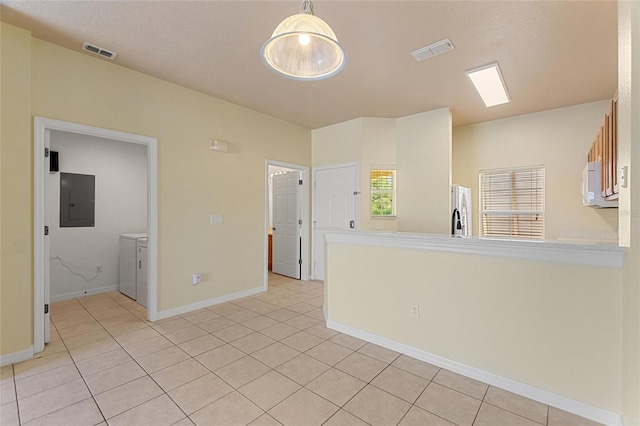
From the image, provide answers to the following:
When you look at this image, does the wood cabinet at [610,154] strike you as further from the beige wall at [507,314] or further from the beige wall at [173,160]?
the beige wall at [173,160]

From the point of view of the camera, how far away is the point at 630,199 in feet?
4.67

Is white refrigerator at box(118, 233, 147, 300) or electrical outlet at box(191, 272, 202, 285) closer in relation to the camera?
electrical outlet at box(191, 272, 202, 285)

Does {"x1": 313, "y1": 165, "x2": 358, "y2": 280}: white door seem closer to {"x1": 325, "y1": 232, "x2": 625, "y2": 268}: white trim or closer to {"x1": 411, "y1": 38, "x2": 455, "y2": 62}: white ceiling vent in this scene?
{"x1": 325, "y1": 232, "x2": 625, "y2": 268}: white trim

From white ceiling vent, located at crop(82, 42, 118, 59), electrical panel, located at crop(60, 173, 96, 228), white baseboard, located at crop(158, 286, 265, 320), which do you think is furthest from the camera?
electrical panel, located at crop(60, 173, 96, 228)

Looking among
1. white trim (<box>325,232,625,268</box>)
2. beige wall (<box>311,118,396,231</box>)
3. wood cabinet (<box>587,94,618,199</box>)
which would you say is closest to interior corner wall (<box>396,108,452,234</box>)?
beige wall (<box>311,118,396,231</box>)

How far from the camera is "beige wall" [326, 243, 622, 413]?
5.67ft

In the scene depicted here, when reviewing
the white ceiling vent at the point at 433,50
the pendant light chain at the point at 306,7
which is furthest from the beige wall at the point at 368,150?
the pendant light chain at the point at 306,7

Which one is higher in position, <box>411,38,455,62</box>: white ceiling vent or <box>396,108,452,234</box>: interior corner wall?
<box>411,38,455,62</box>: white ceiling vent

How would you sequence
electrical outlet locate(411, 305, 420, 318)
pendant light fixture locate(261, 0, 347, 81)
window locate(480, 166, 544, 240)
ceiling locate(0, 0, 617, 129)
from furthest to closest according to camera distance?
window locate(480, 166, 544, 240) < electrical outlet locate(411, 305, 420, 318) < ceiling locate(0, 0, 617, 129) < pendant light fixture locate(261, 0, 347, 81)

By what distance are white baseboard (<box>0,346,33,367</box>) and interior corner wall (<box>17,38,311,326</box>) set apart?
692 millimetres

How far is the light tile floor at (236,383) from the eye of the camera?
175 cm

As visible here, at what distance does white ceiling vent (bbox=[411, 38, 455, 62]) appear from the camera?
254 centimetres

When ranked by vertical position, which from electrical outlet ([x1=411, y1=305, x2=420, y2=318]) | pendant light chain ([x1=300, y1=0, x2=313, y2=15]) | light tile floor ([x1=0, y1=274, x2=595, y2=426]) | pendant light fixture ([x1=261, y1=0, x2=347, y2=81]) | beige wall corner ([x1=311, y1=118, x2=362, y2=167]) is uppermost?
beige wall corner ([x1=311, y1=118, x2=362, y2=167])

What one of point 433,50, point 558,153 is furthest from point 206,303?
point 558,153
